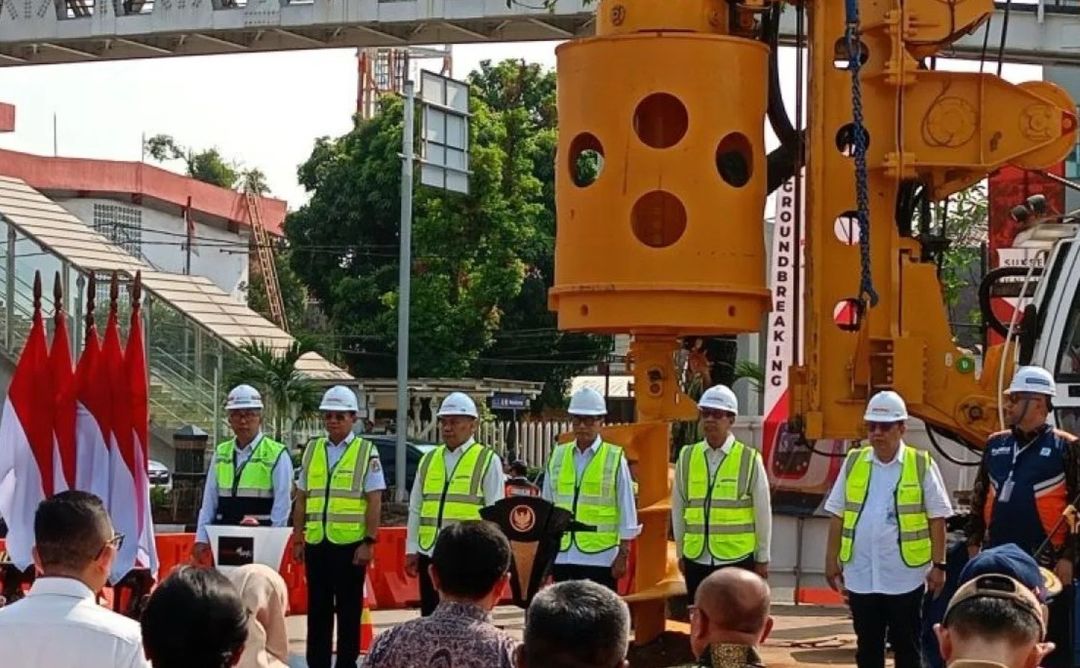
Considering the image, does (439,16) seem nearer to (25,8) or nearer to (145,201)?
(25,8)


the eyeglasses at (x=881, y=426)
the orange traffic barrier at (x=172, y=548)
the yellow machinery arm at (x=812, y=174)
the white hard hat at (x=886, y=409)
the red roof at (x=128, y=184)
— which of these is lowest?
the orange traffic barrier at (x=172, y=548)

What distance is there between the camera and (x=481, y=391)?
128 feet

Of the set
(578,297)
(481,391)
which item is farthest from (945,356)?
(481,391)

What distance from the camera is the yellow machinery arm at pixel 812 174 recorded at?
440 inches

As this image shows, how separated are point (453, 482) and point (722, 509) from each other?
1.55m

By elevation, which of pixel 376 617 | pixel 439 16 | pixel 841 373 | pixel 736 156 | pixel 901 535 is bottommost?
pixel 376 617

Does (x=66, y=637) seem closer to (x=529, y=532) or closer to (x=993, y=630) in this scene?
(x=993, y=630)

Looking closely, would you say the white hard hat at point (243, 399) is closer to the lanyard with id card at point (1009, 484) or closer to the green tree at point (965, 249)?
the lanyard with id card at point (1009, 484)

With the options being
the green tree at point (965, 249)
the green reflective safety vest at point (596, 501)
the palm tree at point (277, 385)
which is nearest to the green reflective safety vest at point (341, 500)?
the green reflective safety vest at point (596, 501)

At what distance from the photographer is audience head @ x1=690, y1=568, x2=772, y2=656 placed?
4.88m

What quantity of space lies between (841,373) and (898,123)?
4.63 ft

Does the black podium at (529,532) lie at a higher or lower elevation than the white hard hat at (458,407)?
lower

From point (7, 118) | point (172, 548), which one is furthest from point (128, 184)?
point (172, 548)

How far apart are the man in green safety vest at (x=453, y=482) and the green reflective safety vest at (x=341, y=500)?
368 mm
